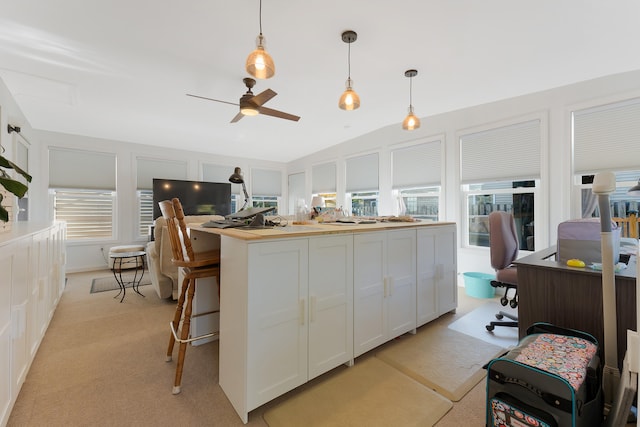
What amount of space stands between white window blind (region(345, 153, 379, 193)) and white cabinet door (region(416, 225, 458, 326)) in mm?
2832

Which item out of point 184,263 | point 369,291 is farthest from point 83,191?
point 369,291

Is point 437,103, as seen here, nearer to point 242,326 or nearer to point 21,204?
point 242,326

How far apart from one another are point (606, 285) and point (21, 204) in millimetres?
6483

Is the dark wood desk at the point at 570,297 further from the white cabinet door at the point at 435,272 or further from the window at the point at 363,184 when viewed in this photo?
the window at the point at 363,184

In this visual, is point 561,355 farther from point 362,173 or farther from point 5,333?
point 362,173

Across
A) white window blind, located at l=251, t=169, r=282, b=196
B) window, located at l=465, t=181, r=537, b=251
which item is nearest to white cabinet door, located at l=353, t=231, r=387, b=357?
window, located at l=465, t=181, r=537, b=251

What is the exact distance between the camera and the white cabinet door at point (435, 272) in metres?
2.39

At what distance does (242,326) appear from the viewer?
1375 millimetres

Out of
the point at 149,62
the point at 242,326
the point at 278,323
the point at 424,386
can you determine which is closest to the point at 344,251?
the point at 278,323

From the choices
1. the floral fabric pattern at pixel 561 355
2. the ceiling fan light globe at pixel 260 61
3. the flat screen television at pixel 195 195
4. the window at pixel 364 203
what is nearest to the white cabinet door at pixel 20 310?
the ceiling fan light globe at pixel 260 61

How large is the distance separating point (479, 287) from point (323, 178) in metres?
4.20

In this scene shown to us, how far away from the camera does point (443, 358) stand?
77.9 inches

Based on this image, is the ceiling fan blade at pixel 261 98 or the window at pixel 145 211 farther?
the window at pixel 145 211

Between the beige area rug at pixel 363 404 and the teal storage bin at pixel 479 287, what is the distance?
2.21 m
